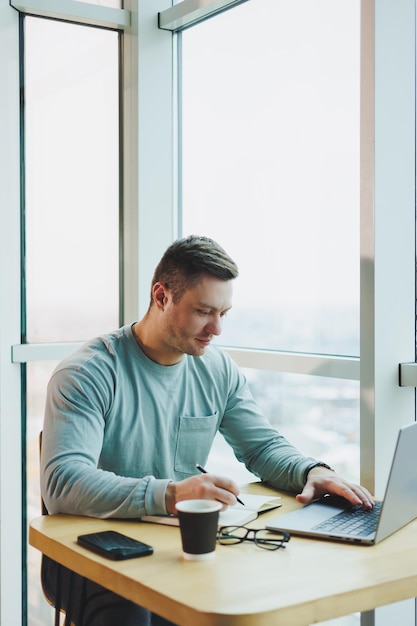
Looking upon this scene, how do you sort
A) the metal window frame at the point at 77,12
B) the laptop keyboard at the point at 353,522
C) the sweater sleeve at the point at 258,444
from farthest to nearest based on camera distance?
the metal window frame at the point at 77,12, the sweater sleeve at the point at 258,444, the laptop keyboard at the point at 353,522

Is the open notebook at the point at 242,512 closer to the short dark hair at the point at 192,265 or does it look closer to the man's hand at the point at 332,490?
the man's hand at the point at 332,490

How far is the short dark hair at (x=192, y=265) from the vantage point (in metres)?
1.92

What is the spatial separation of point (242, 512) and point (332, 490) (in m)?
0.23

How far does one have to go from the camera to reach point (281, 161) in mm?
2490

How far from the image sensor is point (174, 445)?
199 centimetres

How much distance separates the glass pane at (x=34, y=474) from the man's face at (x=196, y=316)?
3.44 feet

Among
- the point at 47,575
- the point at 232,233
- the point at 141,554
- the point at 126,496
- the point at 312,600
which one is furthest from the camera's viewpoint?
the point at 232,233

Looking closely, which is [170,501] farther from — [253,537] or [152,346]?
[152,346]

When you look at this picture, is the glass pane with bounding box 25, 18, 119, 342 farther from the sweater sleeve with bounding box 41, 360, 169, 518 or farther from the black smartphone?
the black smartphone

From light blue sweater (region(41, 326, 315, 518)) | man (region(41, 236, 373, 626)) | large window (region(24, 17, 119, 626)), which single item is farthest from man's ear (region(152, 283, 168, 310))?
large window (region(24, 17, 119, 626))

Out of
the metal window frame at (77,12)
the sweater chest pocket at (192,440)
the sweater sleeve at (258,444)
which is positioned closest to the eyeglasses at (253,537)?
the sweater sleeve at (258,444)

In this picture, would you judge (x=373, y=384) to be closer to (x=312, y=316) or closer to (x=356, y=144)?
(x=312, y=316)

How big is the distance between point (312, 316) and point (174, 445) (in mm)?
636

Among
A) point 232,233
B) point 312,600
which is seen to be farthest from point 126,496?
point 232,233
